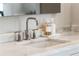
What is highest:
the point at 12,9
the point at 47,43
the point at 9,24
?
the point at 12,9

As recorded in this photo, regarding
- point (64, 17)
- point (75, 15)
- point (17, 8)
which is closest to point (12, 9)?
point (17, 8)

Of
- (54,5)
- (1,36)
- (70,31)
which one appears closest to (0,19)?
(1,36)

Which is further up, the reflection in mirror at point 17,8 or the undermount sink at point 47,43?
the reflection in mirror at point 17,8

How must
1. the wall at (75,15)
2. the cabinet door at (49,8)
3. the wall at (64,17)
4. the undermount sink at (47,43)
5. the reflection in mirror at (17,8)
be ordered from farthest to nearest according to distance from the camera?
the wall at (75,15), the wall at (64,17), the cabinet door at (49,8), the undermount sink at (47,43), the reflection in mirror at (17,8)

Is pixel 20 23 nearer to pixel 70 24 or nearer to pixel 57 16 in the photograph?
pixel 57 16

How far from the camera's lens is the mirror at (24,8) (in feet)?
6.70

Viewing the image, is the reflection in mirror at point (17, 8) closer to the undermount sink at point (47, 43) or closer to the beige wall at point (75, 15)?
the undermount sink at point (47, 43)

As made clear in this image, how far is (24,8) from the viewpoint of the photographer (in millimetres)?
2236

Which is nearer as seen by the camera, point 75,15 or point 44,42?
point 44,42

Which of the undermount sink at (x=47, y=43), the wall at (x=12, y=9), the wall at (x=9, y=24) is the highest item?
the wall at (x=12, y=9)

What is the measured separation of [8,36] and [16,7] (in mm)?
365

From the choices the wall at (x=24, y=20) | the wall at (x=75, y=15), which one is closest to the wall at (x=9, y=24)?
the wall at (x=24, y=20)

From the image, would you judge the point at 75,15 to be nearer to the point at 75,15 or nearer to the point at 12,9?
the point at 75,15

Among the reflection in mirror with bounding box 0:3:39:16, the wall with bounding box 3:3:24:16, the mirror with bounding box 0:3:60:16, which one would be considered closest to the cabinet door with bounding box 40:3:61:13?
the mirror with bounding box 0:3:60:16
